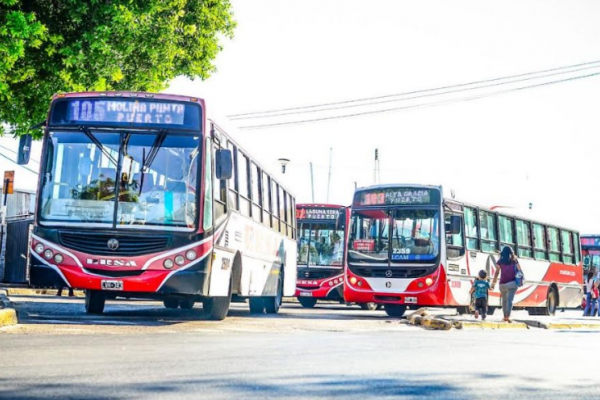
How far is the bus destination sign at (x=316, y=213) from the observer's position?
3041 centimetres

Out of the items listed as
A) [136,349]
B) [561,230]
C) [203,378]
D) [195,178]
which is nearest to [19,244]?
[561,230]

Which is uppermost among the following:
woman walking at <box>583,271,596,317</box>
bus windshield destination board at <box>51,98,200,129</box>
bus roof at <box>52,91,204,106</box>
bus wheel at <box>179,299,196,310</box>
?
bus roof at <box>52,91,204,106</box>

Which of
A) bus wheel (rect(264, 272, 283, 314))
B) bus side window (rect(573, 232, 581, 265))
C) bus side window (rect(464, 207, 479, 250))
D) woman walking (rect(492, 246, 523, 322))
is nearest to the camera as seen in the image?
woman walking (rect(492, 246, 523, 322))

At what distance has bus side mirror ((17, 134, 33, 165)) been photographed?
46.1 ft

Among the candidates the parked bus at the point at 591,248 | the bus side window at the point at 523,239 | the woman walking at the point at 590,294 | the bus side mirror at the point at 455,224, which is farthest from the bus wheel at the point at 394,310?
the parked bus at the point at 591,248

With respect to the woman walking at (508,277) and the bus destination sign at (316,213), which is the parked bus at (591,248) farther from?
the woman walking at (508,277)

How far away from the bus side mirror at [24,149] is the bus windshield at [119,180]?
33 centimetres

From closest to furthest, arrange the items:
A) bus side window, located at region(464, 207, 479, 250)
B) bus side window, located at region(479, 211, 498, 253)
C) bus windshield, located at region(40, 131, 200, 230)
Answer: bus windshield, located at region(40, 131, 200, 230) < bus side window, located at region(464, 207, 479, 250) < bus side window, located at region(479, 211, 498, 253)

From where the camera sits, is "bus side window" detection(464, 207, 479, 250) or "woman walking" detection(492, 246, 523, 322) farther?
"bus side window" detection(464, 207, 479, 250)

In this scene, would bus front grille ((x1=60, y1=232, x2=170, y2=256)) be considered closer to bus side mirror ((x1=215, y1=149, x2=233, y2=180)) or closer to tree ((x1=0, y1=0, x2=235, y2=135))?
bus side mirror ((x1=215, y1=149, x2=233, y2=180))

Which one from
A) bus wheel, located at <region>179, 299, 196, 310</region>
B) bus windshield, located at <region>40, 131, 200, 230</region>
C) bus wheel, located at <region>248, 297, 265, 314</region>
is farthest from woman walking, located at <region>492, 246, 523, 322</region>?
bus windshield, located at <region>40, 131, 200, 230</region>

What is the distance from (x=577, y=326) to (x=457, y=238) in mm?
3660

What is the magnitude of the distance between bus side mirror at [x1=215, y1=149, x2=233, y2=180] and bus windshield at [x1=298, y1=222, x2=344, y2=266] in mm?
15772

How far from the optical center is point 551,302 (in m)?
31.2
